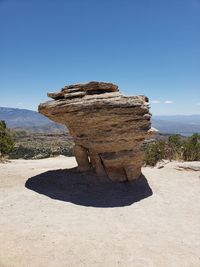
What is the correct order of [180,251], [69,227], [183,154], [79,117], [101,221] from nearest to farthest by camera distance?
[180,251] < [69,227] < [101,221] < [79,117] < [183,154]

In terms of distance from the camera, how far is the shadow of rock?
15.6m

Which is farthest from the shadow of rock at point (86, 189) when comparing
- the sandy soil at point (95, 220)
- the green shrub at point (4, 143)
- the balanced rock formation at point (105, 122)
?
the green shrub at point (4, 143)

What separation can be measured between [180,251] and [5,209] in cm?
790

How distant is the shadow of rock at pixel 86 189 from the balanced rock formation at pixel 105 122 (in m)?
0.66

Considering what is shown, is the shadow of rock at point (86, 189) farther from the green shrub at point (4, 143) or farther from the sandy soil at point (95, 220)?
the green shrub at point (4, 143)

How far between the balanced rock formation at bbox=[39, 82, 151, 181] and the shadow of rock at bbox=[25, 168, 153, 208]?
66 cm

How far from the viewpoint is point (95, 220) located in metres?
13.0

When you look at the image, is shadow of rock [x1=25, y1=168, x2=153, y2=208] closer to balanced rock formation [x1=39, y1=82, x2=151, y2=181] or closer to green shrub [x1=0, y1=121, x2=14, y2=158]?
balanced rock formation [x1=39, y1=82, x2=151, y2=181]

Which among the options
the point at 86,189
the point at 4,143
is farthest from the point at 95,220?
the point at 4,143

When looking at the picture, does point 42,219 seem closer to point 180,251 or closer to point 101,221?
point 101,221

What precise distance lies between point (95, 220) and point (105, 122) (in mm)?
5472

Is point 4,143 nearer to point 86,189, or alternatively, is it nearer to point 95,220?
point 86,189

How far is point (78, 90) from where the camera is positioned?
55.7 feet

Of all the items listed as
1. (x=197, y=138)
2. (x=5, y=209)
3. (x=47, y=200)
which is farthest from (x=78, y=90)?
(x=197, y=138)
